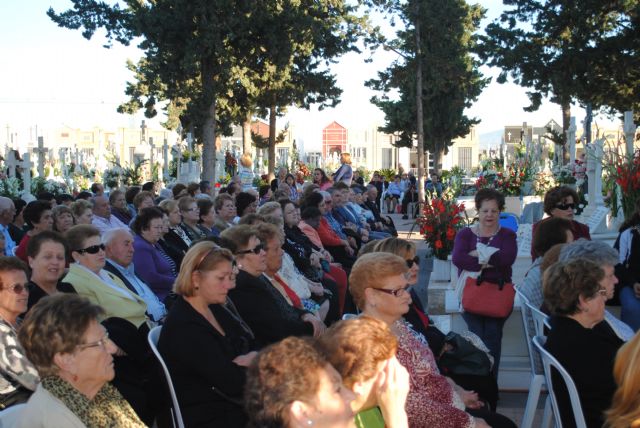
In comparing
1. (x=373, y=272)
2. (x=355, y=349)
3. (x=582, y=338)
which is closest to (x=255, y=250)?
(x=373, y=272)

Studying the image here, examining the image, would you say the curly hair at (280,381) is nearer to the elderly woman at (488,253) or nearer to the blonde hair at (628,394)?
the blonde hair at (628,394)

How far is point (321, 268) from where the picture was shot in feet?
27.3

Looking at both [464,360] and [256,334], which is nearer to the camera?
[464,360]

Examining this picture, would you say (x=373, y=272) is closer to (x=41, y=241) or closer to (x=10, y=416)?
(x=10, y=416)

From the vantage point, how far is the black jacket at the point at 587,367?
3760mm

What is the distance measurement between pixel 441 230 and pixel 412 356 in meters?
7.02

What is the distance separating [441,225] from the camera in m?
10.8

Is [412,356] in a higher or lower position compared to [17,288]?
lower

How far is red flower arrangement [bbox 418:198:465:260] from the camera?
34.9 ft

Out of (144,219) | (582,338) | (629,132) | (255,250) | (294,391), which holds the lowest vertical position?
(582,338)

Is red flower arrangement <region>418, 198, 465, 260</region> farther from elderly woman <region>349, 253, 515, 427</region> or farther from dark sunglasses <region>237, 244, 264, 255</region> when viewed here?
elderly woman <region>349, 253, 515, 427</region>

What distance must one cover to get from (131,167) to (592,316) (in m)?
18.0

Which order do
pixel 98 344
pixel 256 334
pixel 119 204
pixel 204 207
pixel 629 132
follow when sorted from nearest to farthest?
pixel 98 344 < pixel 256 334 < pixel 204 207 < pixel 119 204 < pixel 629 132

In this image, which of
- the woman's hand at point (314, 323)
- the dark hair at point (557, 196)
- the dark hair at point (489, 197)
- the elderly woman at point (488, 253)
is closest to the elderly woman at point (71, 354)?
the woman's hand at point (314, 323)
